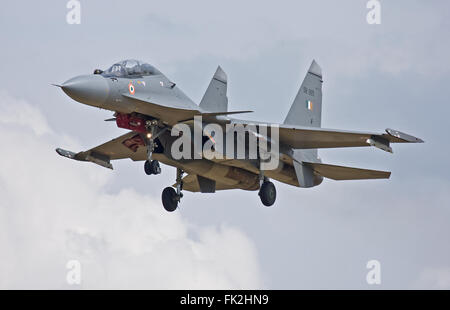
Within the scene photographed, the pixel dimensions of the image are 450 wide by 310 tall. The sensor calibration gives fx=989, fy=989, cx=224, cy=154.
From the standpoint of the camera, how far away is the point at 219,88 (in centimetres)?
3272

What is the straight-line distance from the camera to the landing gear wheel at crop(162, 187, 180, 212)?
3156cm

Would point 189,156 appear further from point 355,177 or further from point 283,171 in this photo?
point 355,177

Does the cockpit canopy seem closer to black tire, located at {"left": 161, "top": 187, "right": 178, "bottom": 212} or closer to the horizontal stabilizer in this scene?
black tire, located at {"left": 161, "top": 187, "right": 178, "bottom": 212}

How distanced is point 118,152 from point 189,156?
3847 mm

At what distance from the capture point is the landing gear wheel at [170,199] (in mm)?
31562

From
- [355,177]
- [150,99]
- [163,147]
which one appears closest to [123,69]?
[150,99]

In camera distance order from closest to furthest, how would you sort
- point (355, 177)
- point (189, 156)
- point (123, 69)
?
point (123, 69) < point (189, 156) < point (355, 177)

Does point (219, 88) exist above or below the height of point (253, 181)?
above

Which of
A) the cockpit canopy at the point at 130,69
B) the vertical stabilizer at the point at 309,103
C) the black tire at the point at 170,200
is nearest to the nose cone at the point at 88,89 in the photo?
the cockpit canopy at the point at 130,69

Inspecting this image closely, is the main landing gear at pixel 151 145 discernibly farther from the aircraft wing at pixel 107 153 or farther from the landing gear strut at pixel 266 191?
the landing gear strut at pixel 266 191

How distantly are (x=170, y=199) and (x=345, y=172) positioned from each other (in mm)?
5756

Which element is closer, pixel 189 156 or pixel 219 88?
pixel 189 156

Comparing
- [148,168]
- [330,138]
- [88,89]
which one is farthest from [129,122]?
[330,138]

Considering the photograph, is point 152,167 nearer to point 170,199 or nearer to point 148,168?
point 148,168
